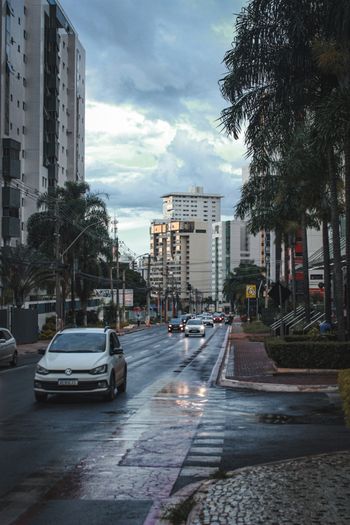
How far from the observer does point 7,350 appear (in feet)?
82.7

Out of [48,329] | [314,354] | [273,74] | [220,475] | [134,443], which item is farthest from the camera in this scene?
[48,329]

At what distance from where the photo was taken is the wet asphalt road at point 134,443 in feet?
Answer: 22.3

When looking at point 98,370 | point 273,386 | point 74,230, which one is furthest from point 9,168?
point 98,370

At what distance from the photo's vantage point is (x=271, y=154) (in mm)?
20922

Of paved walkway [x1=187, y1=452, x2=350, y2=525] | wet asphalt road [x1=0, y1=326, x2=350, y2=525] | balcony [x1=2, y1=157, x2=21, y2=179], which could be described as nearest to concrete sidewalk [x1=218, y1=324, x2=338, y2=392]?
wet asphalt road [x1=0, y1=326, x2=350, y2=525]

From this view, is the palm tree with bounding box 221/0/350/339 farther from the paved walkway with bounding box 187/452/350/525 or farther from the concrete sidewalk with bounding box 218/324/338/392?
the paved walkway with bounding box 187/452/350/525

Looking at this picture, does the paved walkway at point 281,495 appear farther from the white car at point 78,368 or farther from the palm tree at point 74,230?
the palm tree at point 74,230

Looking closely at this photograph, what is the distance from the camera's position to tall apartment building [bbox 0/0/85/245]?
66.4 m

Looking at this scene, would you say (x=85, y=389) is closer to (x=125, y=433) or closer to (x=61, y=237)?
(x=125, y=433)

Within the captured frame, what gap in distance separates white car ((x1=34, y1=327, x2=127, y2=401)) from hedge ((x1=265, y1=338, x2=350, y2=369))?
22.5 ft

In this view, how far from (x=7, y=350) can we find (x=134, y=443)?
16.3m

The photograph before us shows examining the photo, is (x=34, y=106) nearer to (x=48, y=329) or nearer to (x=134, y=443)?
(x=48, y=329)

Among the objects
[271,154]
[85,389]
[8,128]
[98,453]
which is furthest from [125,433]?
[8,128]

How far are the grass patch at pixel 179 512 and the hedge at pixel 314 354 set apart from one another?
14.6 meters
